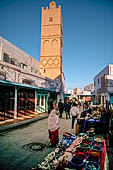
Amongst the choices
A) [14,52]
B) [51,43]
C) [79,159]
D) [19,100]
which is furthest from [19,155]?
[51,43]

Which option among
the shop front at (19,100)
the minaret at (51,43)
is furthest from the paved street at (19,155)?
the minaret at (51,43)

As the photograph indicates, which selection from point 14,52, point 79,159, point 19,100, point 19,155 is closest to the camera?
point 79,159

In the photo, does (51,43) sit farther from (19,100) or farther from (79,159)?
(79,159)

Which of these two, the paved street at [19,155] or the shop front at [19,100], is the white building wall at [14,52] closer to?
the shop front at [19,100]

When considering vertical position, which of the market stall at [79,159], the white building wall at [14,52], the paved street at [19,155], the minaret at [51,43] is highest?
the minaret at [51,43]

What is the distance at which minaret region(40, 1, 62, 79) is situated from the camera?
91.1ft

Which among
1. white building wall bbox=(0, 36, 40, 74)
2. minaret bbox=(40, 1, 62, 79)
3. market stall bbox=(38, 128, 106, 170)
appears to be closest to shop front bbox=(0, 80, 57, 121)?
white building wall bbox=(0, 36, 40, 74)

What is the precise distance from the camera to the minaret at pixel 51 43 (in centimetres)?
2777

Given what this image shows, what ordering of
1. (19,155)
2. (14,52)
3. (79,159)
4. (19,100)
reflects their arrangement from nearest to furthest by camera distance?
(79,159) < (19,155) < (19,100) < (14,52)

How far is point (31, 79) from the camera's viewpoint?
52.1ft

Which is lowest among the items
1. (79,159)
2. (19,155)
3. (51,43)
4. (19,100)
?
(19,155)

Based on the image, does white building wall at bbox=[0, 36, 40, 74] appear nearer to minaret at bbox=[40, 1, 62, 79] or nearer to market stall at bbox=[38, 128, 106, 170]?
minaret at bbox=[40, 1, 62, 79]

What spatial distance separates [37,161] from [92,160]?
7.23 ft

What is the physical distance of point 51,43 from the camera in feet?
94.1
